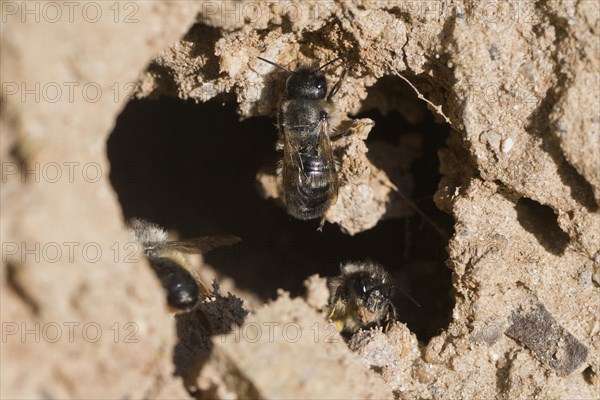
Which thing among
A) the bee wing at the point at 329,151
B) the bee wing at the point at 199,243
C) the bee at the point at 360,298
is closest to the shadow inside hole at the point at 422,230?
the bee at the point at 360,298

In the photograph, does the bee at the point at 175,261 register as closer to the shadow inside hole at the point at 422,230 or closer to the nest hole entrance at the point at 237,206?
the nest hole entrance at the point at 237,206

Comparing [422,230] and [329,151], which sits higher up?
[329,151]

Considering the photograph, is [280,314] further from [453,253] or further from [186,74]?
[186,74]

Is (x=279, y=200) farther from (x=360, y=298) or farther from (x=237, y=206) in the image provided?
(x=360, y=298)

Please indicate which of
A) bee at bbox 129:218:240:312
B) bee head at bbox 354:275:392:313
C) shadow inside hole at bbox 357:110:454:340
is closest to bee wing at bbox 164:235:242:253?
bee at bbox 129:218:240:312

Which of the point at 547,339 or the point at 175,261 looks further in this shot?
the point at 175,261

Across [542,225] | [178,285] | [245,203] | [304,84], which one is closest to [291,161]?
[304,84]
